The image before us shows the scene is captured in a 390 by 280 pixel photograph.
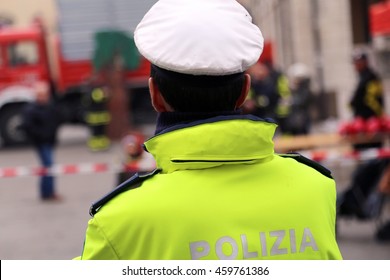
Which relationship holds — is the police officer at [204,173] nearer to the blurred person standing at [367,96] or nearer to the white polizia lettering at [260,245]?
the white polizia lettering at [260,245]

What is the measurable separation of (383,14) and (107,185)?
424 cm

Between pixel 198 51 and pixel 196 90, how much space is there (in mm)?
85

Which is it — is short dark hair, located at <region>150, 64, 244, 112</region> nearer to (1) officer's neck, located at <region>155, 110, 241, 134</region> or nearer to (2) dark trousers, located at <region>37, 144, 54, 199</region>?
(1) officer's neck, located at <region>155, 110, 241, 134</region>

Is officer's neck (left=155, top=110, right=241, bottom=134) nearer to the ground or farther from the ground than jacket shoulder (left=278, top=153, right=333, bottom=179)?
farther from the ground

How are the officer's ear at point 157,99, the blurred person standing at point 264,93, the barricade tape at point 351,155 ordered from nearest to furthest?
the officer's ear at point 157,99 → the barricade tape at point 351,155 → the blurred person standing at point 264,93

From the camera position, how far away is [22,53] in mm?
19688

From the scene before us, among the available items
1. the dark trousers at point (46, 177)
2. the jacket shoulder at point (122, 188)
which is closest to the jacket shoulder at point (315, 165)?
the jacket shoulder at point (122, 188)

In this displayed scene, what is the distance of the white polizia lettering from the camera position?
5.86ft

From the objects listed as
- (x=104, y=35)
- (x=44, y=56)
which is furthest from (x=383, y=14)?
(x=44, y=56)

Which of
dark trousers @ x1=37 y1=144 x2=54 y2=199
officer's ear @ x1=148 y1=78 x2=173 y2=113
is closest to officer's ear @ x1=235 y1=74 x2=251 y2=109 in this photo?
officer's ear @ x1=148 y1=78 x2=173 y2=113

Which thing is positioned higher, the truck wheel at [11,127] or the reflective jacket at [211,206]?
the reflective jacket at [211,206]

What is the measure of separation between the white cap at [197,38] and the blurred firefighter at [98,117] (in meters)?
16.0

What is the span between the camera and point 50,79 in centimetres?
1980

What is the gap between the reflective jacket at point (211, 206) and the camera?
175 cm
